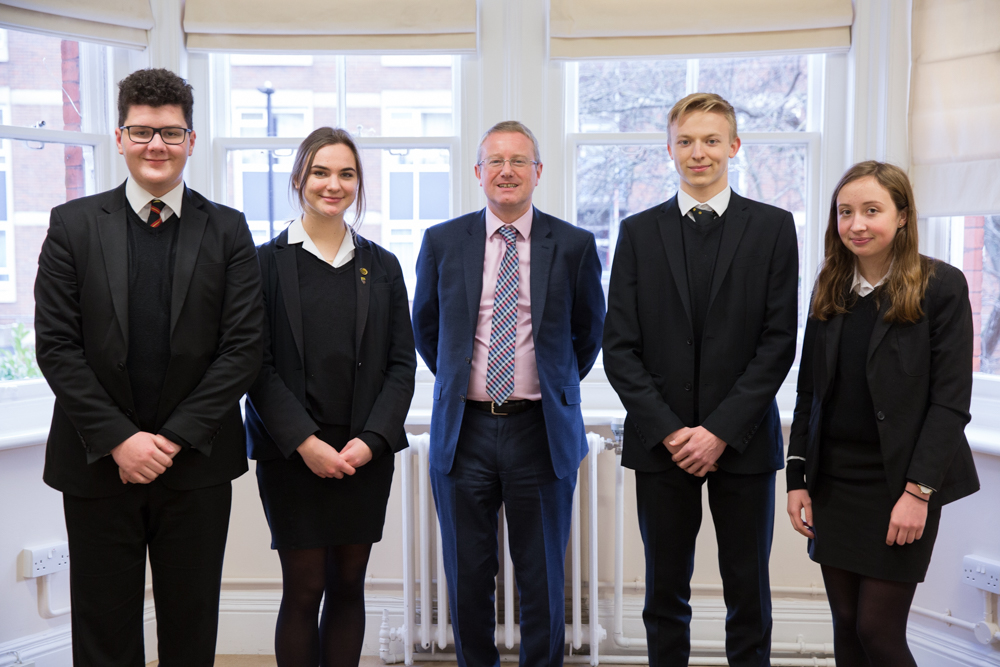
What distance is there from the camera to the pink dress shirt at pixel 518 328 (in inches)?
83.5

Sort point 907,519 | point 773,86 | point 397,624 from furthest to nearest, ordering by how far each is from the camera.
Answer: point 773,86 < point 397,624 < point 907,519

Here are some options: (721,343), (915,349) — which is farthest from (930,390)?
(721,343)

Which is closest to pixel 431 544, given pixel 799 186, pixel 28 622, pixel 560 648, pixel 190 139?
pixel 560 648

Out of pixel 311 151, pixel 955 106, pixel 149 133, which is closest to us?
pixel 149 133

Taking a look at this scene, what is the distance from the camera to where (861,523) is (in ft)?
5.71

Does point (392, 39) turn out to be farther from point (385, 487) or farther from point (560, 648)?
point (560, 648)

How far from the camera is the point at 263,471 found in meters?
1.98

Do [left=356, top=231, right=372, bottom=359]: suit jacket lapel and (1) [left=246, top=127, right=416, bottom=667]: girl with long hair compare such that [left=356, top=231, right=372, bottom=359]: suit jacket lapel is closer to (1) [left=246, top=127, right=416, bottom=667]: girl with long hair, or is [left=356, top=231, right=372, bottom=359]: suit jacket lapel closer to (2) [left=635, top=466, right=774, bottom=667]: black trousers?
(1) [left=246, top=127, right=416, bottom=667]: girl with long hair

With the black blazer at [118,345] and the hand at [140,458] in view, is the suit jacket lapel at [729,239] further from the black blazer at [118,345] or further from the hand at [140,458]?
the hand at [140,458]

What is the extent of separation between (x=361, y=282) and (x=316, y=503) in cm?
61

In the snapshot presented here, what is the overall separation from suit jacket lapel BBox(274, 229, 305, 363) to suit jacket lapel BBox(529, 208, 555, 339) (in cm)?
65

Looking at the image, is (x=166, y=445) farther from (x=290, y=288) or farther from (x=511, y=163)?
(x=511, y=163)

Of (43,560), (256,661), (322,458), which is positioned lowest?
(256,661)

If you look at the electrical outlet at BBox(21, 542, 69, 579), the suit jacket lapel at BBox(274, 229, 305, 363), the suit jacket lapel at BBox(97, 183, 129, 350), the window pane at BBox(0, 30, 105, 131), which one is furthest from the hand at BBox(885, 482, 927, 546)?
the window pane at BBox(0, 30, 105, 131)
